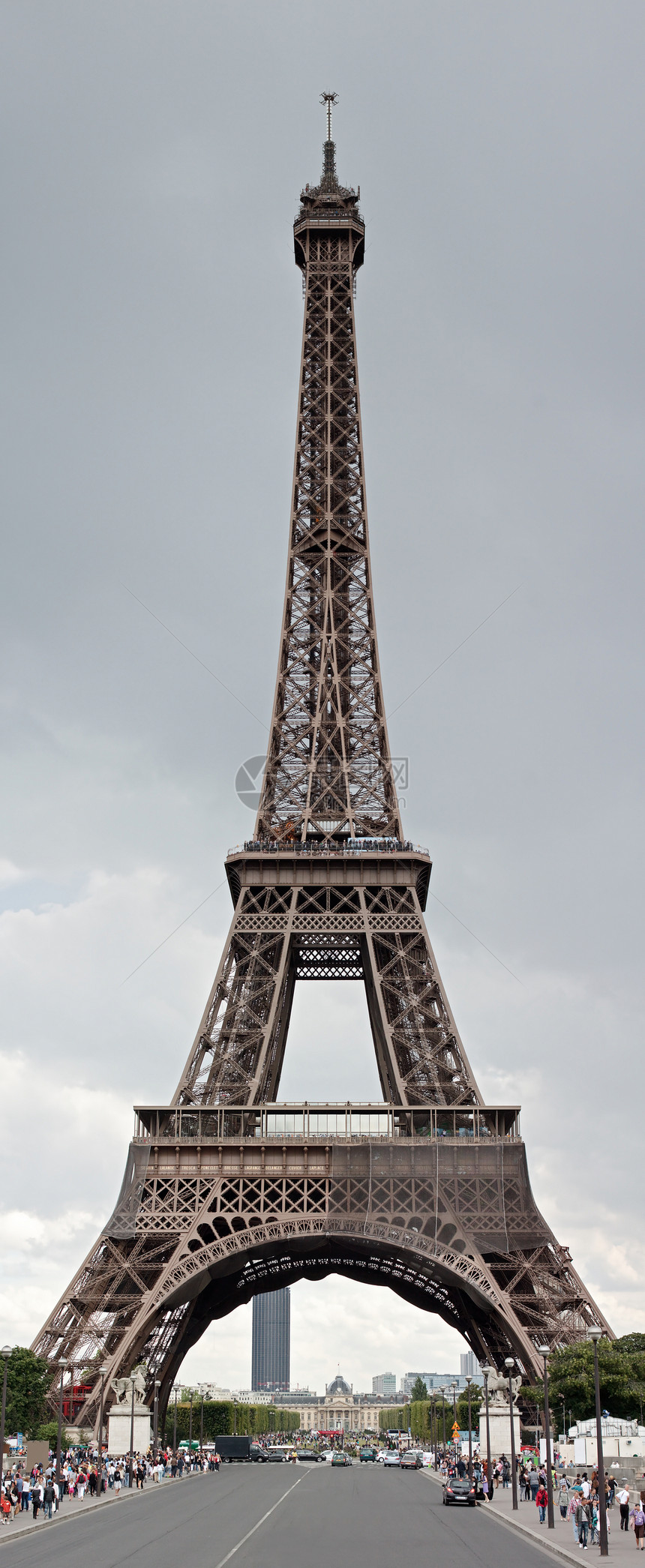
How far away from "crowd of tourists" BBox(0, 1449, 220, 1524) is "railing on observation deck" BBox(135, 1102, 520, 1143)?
15.2 metres

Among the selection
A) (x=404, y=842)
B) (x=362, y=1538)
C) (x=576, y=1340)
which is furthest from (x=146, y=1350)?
(x=362, y=1538)

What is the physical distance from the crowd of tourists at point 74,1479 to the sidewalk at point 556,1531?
610 inches

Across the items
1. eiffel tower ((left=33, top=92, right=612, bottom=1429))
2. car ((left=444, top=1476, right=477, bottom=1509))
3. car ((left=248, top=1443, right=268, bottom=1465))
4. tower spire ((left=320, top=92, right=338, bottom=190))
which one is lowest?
car ((left=248, top=1443, right=268, bottom=1465))

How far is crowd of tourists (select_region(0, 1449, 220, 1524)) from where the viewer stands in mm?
48125

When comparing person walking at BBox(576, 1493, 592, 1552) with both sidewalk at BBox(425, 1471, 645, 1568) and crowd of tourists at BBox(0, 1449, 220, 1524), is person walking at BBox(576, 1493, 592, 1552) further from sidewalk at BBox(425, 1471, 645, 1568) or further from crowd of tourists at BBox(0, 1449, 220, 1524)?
crowd of tourists at BBox(0, 1449, 220, 1524)

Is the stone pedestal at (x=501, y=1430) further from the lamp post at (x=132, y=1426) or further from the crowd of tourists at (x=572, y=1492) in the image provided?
the lamp post at (x=132, y=1426)

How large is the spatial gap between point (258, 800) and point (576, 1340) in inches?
1412

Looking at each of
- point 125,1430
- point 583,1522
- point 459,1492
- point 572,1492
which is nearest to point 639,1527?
point 583,1522

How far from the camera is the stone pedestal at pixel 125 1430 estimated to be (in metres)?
66.8

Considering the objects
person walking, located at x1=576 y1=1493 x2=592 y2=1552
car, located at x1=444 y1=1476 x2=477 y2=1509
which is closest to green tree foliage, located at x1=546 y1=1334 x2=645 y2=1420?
car, located at x1=444 y1=1476 x2=477 y2=1509

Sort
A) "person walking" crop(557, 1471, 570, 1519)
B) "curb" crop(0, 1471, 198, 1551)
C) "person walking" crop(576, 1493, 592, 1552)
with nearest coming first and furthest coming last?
"person walking" crop(576, 1493, 592, 1552) → "curb" crop(0, 1471, 198, 1551) → "person walking" crop(557, 1471, 570, 1519)

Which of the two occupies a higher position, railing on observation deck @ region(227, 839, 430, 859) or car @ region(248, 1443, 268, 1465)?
railing on observation deck @ region(227, 839, 430, 859)

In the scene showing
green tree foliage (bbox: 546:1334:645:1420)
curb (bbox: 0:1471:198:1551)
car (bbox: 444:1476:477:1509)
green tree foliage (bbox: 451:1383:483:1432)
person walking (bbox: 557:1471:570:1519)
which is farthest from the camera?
green tree foliage (bbox: 451:1383:483:1432)

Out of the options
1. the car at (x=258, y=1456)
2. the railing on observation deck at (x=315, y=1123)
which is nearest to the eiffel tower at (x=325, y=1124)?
the railing on observation deck at (x=315, y=1123)
